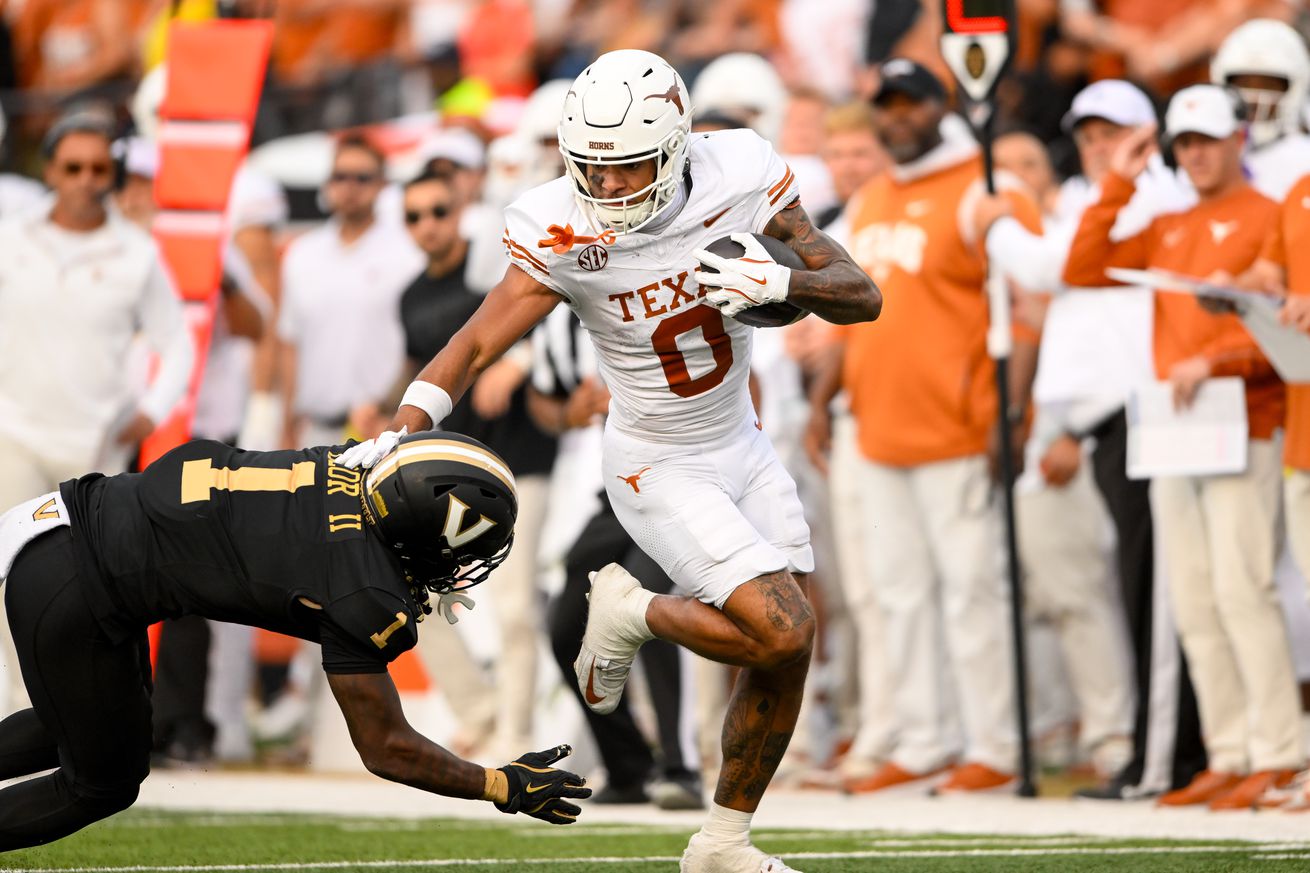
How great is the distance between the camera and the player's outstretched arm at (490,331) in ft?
17.3

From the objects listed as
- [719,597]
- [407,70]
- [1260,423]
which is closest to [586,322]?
[719,597]

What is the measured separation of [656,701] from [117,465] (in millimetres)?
2620

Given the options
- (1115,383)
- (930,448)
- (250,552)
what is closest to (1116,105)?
(1115,383)

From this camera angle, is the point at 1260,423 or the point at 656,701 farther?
the point at 656,701

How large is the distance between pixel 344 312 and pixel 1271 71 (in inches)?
169

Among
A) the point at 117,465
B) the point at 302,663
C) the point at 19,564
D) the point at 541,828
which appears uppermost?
the point at 19,564

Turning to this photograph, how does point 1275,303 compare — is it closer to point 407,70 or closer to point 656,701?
point 656,701

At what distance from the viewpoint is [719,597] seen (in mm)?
5527

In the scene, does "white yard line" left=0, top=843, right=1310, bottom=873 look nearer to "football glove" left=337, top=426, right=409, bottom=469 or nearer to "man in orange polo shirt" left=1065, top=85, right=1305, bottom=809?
"man in orange polo shirt" left=1065, top=85, right=1305, bottom=809

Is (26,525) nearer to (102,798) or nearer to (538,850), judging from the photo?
(102,798)

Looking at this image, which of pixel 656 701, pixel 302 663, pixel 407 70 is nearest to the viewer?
pixel 656 701

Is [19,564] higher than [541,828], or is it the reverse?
[19,564]

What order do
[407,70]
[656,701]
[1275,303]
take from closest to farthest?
[1275,303]
[656,701]
[407,70]

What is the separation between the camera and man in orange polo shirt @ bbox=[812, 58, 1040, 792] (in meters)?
8.04
